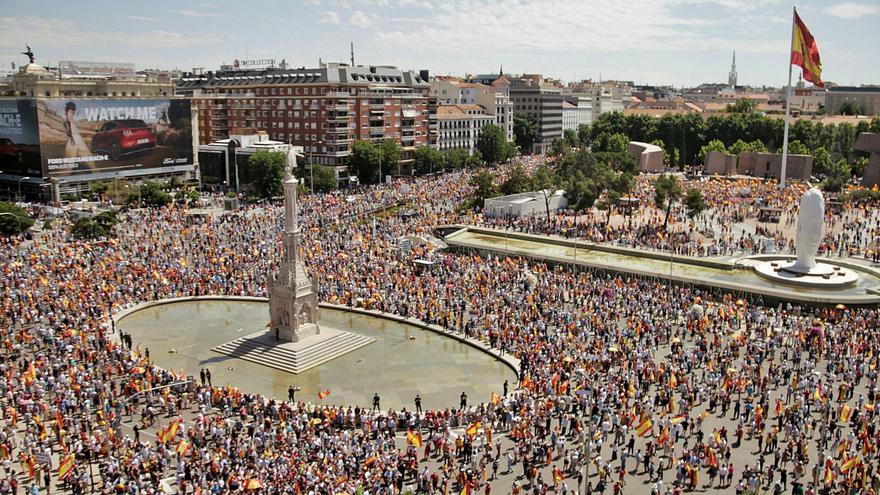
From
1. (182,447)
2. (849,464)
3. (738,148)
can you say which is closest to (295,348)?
(182,447)

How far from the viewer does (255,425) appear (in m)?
27.5

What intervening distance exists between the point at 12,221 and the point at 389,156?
44739 mm

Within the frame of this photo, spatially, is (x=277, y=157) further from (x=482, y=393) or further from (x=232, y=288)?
(x=482, y=393)

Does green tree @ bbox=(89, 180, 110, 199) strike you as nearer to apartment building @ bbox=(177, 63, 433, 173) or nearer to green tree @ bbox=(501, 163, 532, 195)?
apartment building @ bbox=(177, 63, 433, 173)

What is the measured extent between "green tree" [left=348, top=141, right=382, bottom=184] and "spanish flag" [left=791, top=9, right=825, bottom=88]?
47.4 meters

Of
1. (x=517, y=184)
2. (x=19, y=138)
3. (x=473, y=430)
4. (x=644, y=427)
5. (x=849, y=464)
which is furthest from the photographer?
(x=19, y=138)

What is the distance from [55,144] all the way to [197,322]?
164 feet

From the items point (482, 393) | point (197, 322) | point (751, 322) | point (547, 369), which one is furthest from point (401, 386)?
point (751, 322)

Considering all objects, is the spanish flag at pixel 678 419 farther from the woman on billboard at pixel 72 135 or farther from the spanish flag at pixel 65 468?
the woman on billboard at pixel 72 135

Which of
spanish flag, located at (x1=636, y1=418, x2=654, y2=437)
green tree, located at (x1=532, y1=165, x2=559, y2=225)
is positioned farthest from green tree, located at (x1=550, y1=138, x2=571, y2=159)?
spanish flag, located at (x1=636, y1=418, x2=654, y2=437)

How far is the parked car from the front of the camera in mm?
84125

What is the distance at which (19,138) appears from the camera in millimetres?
79750

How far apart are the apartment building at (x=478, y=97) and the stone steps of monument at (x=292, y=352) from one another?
10052cm

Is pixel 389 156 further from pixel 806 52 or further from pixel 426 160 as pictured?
pixel 806 52
